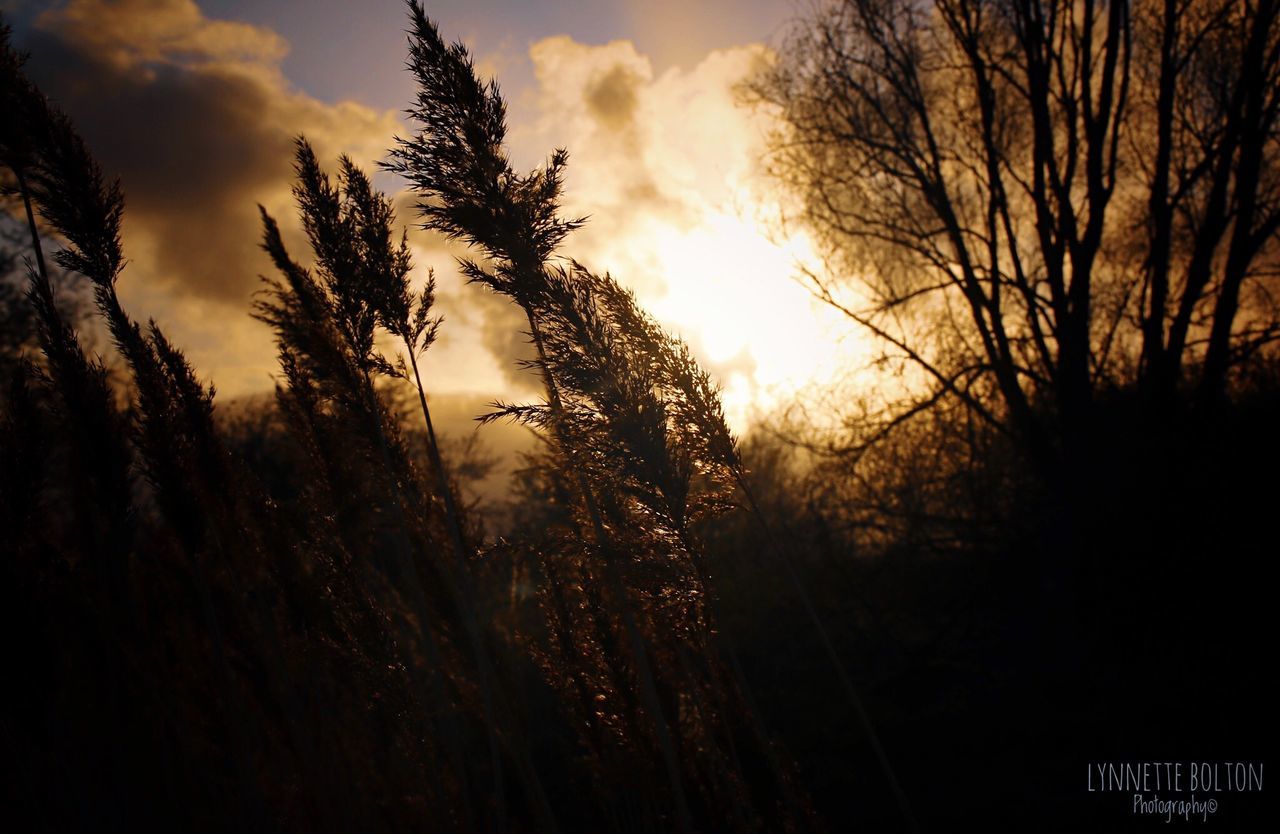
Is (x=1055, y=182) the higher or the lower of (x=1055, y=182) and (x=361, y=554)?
the higher

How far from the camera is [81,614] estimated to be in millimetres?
4859

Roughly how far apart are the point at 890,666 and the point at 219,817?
8239mm

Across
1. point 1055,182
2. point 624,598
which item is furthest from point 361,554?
point 1055,182

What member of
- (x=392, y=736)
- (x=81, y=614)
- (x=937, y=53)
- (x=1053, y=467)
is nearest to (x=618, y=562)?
(x=392, y=736)

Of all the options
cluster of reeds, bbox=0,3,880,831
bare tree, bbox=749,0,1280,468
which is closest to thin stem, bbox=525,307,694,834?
cluster of reeds, bbox=0,3,880,831

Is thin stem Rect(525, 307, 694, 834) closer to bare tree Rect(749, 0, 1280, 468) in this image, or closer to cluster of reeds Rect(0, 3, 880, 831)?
cluster of reeds Rect(0, 3, 880, 831)

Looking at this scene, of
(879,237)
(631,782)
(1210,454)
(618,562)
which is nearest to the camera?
(618,562)

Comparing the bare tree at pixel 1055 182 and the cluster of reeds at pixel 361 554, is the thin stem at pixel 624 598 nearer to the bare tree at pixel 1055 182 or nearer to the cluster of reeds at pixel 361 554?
the cluster of reeds at pixel 361 554

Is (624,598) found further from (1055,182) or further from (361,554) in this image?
(1055,182)

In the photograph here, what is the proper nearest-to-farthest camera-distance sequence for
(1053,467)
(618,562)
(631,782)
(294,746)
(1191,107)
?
(618,562), (631,782), (294,746), (1053,467), (1191,107)

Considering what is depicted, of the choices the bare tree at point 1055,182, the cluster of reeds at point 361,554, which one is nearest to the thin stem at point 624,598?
the cluster of reeds at point 361,554

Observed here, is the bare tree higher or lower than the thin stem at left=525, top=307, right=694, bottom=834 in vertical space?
higher

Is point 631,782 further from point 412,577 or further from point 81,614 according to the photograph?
point 81,614

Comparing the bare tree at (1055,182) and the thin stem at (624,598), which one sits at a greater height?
the bare tree at (1055,182)
